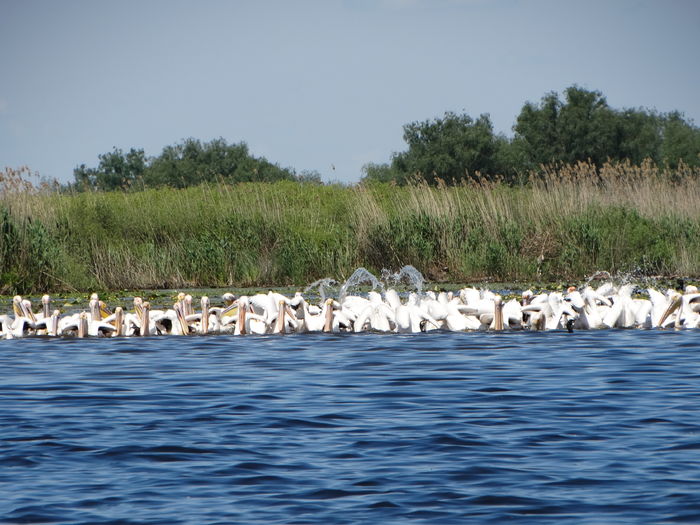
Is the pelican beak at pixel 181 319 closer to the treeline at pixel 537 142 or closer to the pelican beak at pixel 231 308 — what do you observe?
the pelican beak at pixel 231 308

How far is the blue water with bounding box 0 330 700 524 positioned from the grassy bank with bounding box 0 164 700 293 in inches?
360

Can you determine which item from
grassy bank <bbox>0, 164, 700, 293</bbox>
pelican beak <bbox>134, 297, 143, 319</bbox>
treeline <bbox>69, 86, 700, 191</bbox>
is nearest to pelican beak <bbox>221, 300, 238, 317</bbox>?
pelican beak <bbox>134, 297, 143, 319</bbox>

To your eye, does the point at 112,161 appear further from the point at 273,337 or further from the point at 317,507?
the point at 317,507

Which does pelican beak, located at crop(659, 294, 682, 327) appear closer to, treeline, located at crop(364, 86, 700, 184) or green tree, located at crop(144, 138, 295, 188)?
treeline, located at crop(364, 86, 700, 184)

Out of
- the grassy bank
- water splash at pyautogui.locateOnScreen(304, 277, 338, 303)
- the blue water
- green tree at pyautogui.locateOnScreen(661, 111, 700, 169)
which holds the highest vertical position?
green tree at pyautogui.locateOnScreen(661, 111, 700, 169)

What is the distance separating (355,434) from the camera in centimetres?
879

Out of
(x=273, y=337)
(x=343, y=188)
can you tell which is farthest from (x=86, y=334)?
(x=343, y=188)

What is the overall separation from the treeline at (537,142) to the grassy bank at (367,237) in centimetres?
2908

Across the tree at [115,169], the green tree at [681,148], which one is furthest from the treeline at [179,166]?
the green tree at [681,148]

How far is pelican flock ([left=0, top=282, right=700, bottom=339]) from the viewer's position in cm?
1566

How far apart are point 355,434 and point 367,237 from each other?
15.6 meters

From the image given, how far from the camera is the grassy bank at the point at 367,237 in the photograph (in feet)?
76.2

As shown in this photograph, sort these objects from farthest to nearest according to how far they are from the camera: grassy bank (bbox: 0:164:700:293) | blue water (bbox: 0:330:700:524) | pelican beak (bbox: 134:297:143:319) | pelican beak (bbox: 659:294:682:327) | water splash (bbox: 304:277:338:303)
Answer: grassy bank (bbox: 0:164:700:293) < water splash (bbox: 304:277:338:303) < pelican beak (bbox: 134:297:143:319) < pelican beak (bbox: 659:294:682:327) < blue water (bbox: 0:330:700:524)

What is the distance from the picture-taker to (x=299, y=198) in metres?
28.2
